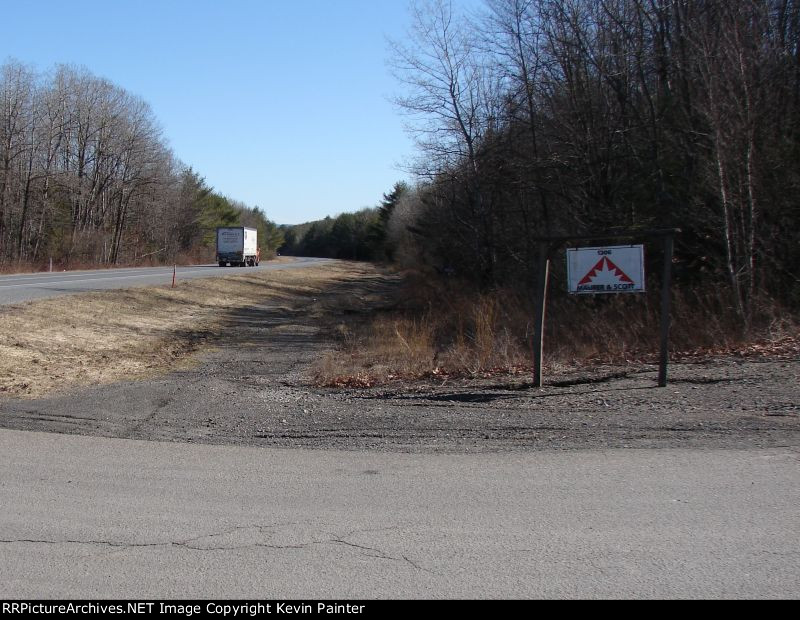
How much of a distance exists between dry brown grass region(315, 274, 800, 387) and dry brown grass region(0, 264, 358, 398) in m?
3.88

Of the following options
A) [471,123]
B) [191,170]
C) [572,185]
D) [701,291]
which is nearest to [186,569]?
[701,291]

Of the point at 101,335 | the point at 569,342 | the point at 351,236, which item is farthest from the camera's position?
the point at 351,236

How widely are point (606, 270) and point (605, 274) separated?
59 millimetres

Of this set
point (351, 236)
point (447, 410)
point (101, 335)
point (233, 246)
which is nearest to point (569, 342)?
point (447, 410)

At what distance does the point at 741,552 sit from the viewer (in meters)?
4.39

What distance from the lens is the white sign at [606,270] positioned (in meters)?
10.2

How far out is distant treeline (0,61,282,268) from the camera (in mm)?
54812

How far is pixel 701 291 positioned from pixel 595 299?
3.41 m

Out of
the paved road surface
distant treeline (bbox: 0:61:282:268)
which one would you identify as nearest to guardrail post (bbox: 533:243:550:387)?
the paved road surface

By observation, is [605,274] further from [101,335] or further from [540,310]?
[101,335]

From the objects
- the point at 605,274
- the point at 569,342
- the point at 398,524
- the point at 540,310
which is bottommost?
the point at 398,524

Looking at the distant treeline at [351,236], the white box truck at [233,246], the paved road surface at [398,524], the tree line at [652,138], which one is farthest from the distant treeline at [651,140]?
the distant treeline at [351,236]

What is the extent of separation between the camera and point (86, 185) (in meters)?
65.1

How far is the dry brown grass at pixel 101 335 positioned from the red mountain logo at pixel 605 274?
7684 millimetres
